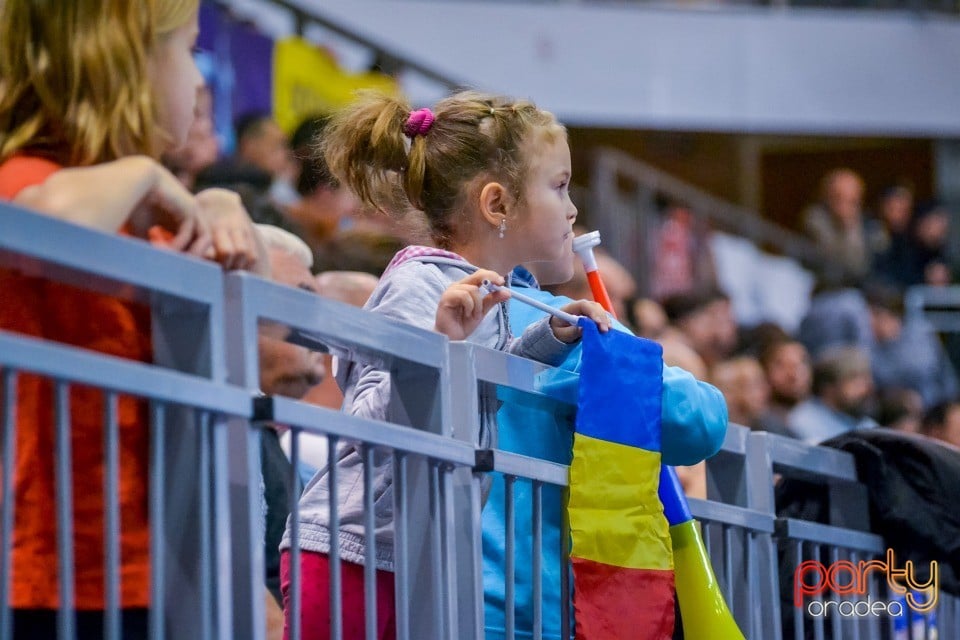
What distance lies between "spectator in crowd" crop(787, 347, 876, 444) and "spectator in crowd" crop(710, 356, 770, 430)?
769mm

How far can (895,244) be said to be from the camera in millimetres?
9766

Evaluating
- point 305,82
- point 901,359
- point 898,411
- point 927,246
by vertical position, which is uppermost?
point 927,246

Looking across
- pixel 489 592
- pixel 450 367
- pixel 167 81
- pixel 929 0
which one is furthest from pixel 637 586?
pixel 929 0

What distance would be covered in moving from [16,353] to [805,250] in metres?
9.44

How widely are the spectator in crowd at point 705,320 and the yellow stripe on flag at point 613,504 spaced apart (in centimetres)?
466

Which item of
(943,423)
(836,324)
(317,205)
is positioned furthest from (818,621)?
(836,324)

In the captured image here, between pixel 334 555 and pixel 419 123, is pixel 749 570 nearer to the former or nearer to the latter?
pixel 419 123

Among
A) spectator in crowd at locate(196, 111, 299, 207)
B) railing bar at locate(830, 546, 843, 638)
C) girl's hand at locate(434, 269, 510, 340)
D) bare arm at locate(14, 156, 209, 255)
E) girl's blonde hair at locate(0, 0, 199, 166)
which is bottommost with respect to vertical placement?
railing bar at locate(830, 546, 843, 638)

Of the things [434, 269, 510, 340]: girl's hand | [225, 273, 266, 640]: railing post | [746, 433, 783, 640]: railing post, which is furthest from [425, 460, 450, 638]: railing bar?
[746, 433, 783, 640]: railing post

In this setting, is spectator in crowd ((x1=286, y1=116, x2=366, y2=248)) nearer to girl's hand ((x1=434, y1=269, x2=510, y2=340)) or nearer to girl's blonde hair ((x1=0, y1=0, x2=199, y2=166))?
girl's hand ((x1=434, y1=269, x2=510, y2=340))

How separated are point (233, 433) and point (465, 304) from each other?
0.50 metres

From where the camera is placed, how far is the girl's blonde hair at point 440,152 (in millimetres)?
2377

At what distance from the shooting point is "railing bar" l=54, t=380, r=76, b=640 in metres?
1.30

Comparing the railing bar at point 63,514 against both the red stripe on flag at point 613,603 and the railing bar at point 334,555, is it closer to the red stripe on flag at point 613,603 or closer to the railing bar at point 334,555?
the railing bar at point 334,555
